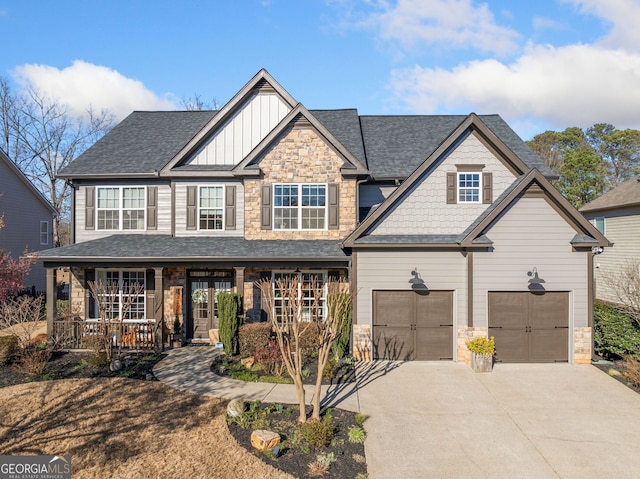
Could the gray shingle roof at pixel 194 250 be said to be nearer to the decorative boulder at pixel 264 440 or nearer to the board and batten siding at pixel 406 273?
the board and batten siding at pixel 406 273

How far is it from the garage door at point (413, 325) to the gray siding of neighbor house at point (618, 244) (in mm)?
14643

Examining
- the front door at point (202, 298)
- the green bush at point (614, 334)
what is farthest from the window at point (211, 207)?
the green bush at point (614, 334)

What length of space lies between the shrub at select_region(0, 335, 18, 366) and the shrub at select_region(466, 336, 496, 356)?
13.9 metres

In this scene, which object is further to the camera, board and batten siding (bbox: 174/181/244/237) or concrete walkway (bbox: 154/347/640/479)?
board and batten siding (bbox: 174/181/244/237)

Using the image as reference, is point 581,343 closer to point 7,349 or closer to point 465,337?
point 465,337

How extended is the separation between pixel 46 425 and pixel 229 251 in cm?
718

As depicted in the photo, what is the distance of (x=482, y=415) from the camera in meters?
9.01

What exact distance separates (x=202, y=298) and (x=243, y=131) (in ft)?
22.4

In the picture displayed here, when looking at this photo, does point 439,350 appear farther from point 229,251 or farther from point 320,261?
point 229,251

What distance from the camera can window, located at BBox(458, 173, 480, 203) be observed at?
13.8 m

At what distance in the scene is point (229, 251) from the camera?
46.1ft

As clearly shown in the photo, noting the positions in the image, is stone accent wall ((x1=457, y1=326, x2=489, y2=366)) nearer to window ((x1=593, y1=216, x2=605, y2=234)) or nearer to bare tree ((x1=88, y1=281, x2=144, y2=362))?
bare tree ((x1=88, y1=281, x2=144, y2=362))

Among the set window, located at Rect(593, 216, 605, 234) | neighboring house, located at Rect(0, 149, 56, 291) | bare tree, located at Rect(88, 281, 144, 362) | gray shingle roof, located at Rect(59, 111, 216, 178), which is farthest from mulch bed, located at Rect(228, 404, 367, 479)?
window, located at Rect(593, 216, 605, 234)

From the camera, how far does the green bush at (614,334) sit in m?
12.3
